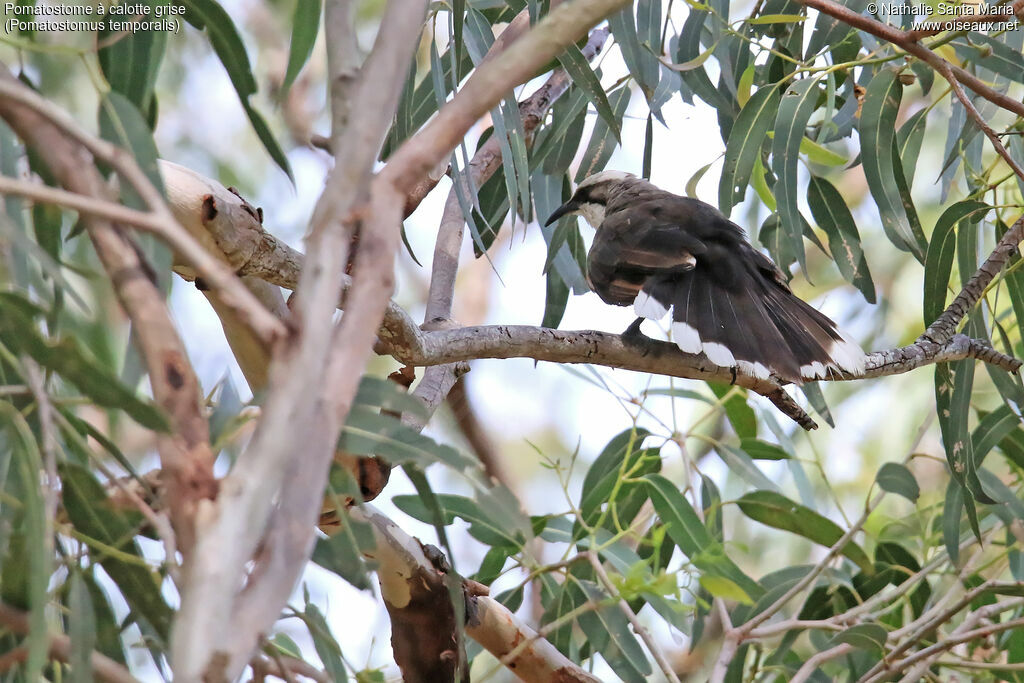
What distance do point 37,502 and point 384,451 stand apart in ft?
1.39

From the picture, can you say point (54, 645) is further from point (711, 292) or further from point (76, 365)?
point (711, 292)

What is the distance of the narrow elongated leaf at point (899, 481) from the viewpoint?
3.23 m

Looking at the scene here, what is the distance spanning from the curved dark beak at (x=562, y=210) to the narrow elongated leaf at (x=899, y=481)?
4.46 feet

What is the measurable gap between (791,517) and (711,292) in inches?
32.5

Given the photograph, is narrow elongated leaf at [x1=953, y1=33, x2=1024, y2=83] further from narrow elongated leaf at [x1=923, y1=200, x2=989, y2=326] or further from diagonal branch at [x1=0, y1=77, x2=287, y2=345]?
diagonal branch at [x1=0, y1=77, x2=287, y2=345]

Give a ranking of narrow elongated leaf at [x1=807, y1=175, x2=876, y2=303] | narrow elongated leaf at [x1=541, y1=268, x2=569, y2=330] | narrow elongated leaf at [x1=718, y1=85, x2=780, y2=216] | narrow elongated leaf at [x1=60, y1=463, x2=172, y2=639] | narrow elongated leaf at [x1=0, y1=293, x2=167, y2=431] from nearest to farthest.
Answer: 1. narrow elongated leaf at [x1=0, y1=293, x2=167, y2=431]
2. narrow elongated leaf at [x1=60, y1=463, x2=172, y2=639]
3. narrow elongated leaf at [x1=718, y1=85, x2=780, y2=216]
4. narrow elongated leaf at [x1=807, y1=175, x2=876, y2=303]
5. narrow elongated leaf at [x1=541, y1=268, x2=569, y2=330]

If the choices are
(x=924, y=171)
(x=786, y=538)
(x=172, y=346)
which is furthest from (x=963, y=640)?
(x=924, y=171)

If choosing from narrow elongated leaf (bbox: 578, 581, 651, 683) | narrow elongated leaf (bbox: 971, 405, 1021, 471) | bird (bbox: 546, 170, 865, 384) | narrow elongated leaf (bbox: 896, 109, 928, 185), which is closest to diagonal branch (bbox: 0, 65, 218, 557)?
narrow elongated leaf (bbox: 578, 581, 651, 683)

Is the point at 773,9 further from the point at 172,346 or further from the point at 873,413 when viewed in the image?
the point at 873,413

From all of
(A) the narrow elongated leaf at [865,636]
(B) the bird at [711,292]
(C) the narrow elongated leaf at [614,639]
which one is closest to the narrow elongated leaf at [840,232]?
(B) the bird at [711,292]

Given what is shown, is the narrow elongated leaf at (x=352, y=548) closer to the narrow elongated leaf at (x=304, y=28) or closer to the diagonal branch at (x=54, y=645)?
the diagonal branch at (x=54, y=645)

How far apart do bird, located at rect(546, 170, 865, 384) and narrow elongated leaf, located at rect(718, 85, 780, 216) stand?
1.03ft

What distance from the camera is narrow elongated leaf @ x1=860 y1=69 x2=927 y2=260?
9.57 ft

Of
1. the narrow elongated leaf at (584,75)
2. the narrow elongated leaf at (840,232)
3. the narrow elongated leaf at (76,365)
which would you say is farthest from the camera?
the narrow elongated leaf at (840,232)
